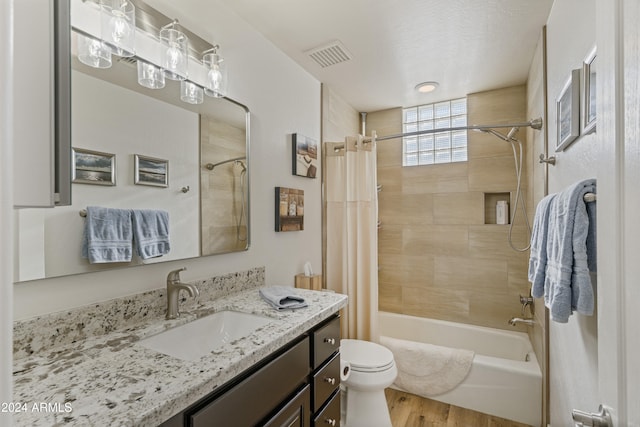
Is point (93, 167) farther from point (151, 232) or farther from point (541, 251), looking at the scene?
point (541, 251)

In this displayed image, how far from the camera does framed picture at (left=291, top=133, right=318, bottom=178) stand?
85.8 inches

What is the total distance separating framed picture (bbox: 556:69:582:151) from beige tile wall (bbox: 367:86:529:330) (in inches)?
51.6

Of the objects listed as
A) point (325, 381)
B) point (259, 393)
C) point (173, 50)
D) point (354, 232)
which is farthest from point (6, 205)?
point (354, 232)

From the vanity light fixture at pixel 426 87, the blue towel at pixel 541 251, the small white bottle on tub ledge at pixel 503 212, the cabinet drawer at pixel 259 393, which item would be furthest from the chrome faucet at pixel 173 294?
the small white bottle on tub ledge at pixel 503 212

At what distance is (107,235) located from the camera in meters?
1.12

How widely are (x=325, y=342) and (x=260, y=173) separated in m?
1.06

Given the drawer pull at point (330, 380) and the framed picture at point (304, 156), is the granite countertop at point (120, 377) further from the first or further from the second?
the framed picture at point (304, 156)

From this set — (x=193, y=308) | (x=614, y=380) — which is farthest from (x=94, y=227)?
(x=614, y=380)

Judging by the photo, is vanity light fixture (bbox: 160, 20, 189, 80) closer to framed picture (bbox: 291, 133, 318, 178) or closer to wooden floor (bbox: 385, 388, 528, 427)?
framed picture (bbox: 291, 133, 318, 178)

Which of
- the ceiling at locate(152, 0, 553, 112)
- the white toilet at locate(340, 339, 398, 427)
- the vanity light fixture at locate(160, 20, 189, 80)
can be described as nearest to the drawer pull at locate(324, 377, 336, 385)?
the white toilet at locate(340, 339, 398, 427)

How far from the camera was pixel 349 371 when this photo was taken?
5.89 feet

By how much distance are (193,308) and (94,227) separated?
55cm

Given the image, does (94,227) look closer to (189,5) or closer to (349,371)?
(189,5)

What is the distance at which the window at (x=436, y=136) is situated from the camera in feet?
9.59
